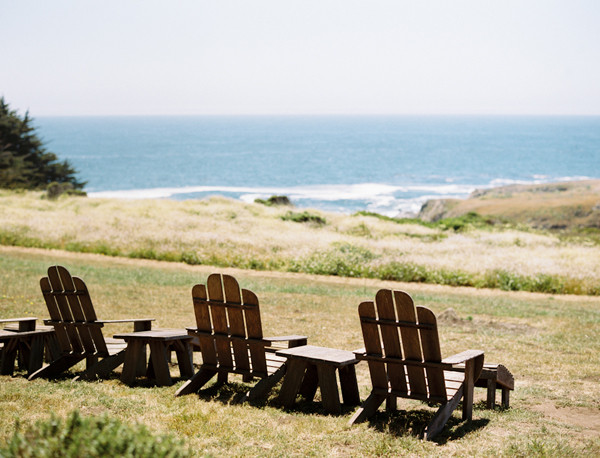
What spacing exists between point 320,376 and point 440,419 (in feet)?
3.93

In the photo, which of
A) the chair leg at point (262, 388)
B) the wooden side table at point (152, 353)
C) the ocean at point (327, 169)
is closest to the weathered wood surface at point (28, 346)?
the wooden side table at point (152, 353)

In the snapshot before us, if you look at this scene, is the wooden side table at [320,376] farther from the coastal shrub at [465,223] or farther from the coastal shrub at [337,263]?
the coastal shrub at [465,223]

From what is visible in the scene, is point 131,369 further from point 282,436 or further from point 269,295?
point 269,295

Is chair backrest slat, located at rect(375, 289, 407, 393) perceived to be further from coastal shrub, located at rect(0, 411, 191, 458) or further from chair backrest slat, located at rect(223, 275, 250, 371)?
coastal shrub, located at rect(0, 411, 191, 458)

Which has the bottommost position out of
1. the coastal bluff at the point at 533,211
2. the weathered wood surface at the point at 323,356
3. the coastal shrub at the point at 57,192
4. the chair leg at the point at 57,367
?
the coastal bluff at the point at 533,211

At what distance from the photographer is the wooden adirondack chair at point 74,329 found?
22.1 ft

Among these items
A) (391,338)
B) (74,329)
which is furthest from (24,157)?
(391,338)

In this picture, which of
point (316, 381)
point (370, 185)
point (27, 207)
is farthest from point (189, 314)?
point (370, 185)

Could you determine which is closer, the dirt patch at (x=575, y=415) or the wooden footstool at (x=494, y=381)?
the dirt patch at (x=575, y=415)

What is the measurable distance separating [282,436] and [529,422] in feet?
7.31

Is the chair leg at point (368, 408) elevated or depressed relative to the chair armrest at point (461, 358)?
depressed

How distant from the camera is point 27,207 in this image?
31641 mm

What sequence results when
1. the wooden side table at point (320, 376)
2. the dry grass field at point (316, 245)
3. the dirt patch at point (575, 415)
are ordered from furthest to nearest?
1. the dry grass field at point (316, 245)
2. the wooden side table at point (320, 376)
3. the dirt patch at point (575, 415)

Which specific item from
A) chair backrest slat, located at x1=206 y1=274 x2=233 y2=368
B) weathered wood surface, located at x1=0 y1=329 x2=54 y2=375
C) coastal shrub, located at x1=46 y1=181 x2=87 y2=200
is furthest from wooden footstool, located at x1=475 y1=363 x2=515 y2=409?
coastal shrub, located at x1=46 y1=181 x2=87 y2=200
